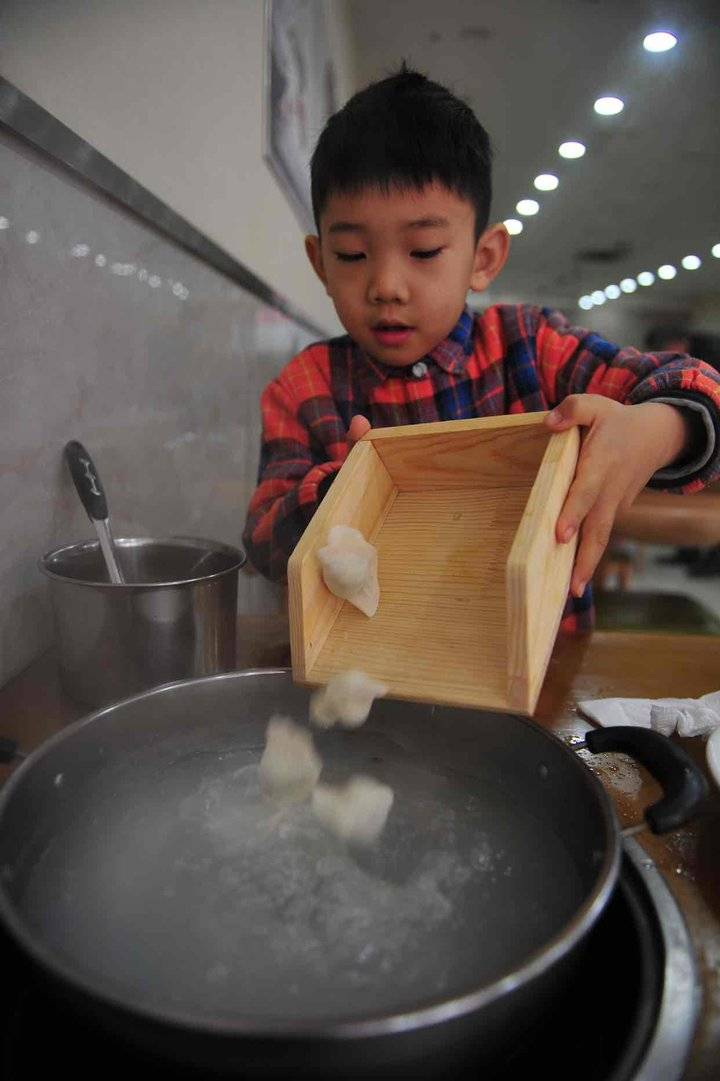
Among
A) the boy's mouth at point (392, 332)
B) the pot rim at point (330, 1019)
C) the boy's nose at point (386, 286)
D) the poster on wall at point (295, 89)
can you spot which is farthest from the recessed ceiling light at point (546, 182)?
the pot rim at point (330, 1019)

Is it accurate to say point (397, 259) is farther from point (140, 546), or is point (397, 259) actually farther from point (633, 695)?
point (633, 695)

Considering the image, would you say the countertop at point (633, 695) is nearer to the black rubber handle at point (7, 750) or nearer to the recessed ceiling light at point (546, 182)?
the black rubber handle at point (7, 750)

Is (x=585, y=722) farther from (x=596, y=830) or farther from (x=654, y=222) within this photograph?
(x=654, y=222)

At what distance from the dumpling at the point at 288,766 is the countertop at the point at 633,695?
0.26 meters

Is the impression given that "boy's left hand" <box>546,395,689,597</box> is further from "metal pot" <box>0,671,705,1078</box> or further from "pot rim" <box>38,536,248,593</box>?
"pot rim" <box>38,536,248,593</box>

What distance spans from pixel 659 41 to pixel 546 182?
1.23 m

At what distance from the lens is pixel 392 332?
3.97ft

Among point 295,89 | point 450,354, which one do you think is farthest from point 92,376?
point 295,89

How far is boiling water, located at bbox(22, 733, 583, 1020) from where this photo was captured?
1.45 feet

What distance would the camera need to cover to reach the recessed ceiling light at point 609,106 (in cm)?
423

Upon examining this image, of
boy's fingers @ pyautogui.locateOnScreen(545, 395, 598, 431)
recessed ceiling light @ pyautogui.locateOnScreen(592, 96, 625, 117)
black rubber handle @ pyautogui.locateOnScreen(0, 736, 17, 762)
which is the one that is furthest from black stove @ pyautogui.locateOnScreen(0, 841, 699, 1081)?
recessed ceiling light @ pyautogui.locateOnScreen(592, 96, 625, 117)

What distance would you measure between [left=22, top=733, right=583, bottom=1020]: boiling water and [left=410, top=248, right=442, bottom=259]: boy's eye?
802 mm

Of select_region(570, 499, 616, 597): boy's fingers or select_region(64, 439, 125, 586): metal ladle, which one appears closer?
select_region(570, 499, 616, 597): boy's fingers

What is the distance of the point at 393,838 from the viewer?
23.4 inches
